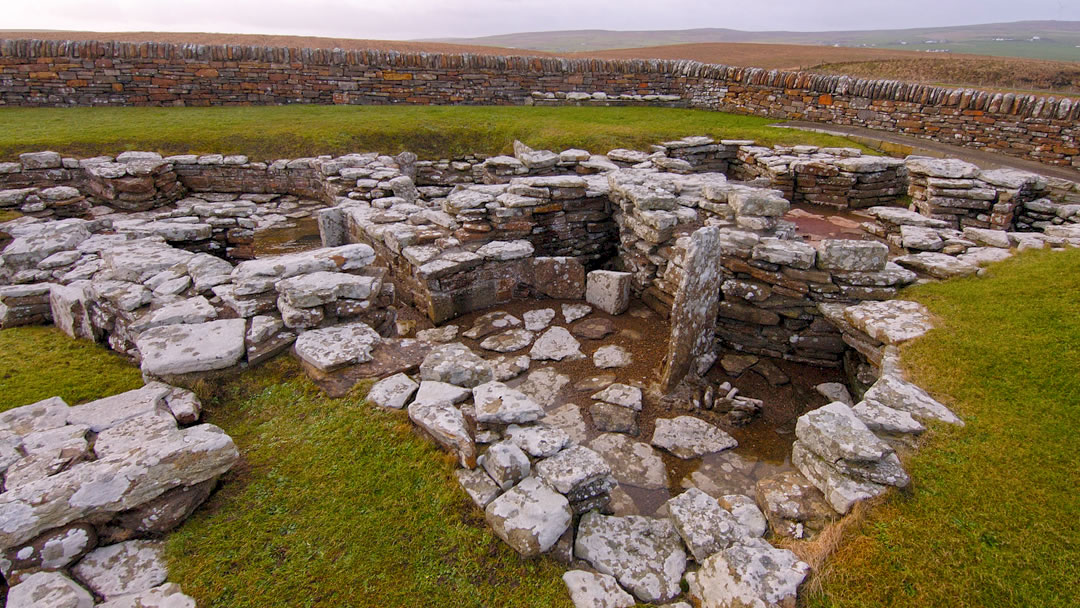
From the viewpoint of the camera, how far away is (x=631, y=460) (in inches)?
202

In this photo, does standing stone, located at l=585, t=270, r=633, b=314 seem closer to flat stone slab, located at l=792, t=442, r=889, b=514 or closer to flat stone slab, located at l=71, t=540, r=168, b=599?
flat stone slab, located at l=792, t=442, r=889, b=514

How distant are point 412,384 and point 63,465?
2317 millimetres

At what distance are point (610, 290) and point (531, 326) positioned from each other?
1242 mm

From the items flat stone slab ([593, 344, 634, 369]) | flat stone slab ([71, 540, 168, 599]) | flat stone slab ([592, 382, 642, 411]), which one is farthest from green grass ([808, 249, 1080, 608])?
flat stone slab ([71, 540, 168, 599])

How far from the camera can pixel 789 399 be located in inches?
239

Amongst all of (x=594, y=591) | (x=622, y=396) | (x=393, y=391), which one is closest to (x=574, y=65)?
(x=622, y=396)

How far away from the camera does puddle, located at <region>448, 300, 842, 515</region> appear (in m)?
4.93

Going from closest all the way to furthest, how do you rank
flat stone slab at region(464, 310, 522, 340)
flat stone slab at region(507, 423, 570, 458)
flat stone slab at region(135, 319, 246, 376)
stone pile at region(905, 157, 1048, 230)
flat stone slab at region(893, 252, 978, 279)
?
flat stone slab at region(507, 423, 570, 458) < flat stone slab at region(135, 319, 246, 376) < flat stone slab at region(893, 252, 978, 279) < flat stone slab at region(464, 310, 522, 340) < stone pile at region(905, 157, 1048, 230)

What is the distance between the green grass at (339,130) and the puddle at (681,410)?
6.31 m

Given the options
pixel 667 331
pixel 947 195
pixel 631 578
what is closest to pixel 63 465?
pixel 631 578

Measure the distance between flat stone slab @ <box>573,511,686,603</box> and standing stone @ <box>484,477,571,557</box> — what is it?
26 cm

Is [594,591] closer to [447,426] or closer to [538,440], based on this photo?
[538,440]

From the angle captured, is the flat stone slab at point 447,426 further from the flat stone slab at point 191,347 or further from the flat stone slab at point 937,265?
the flat stone slab at point 937,265

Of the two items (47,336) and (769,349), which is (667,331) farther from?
(47,336)
